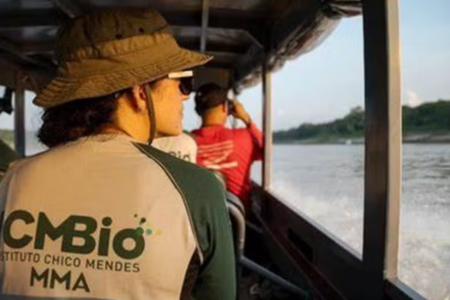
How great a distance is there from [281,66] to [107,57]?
12.0ft

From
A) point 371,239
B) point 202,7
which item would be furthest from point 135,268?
point 202,7

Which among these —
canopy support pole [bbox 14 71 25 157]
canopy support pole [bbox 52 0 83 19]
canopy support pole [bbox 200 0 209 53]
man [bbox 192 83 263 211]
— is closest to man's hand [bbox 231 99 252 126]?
man [bbox 192 83 263 211]

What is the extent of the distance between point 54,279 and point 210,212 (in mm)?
327

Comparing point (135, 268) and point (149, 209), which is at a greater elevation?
point (149, 209)

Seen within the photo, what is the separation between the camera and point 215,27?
4695 mm

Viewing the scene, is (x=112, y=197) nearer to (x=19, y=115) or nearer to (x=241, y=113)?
(x=241, y=113)

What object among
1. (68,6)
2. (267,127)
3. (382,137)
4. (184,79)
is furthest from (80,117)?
(267,127)

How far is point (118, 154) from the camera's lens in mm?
994

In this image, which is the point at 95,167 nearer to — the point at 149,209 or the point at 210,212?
the point at 149,209

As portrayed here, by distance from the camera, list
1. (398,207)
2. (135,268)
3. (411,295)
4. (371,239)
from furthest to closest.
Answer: (371,239)
(398,207)
(411,295)
(135,268)

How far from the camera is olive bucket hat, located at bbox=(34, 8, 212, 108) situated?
102 centimetres

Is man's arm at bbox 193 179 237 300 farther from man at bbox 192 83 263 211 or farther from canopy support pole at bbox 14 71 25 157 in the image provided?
canopy support pole at bbox 14 71 25 157

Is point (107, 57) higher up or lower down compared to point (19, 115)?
lower down

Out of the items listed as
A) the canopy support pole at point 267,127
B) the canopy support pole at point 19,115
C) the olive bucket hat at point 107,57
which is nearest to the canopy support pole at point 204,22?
the canopy support pole at point 267,127
